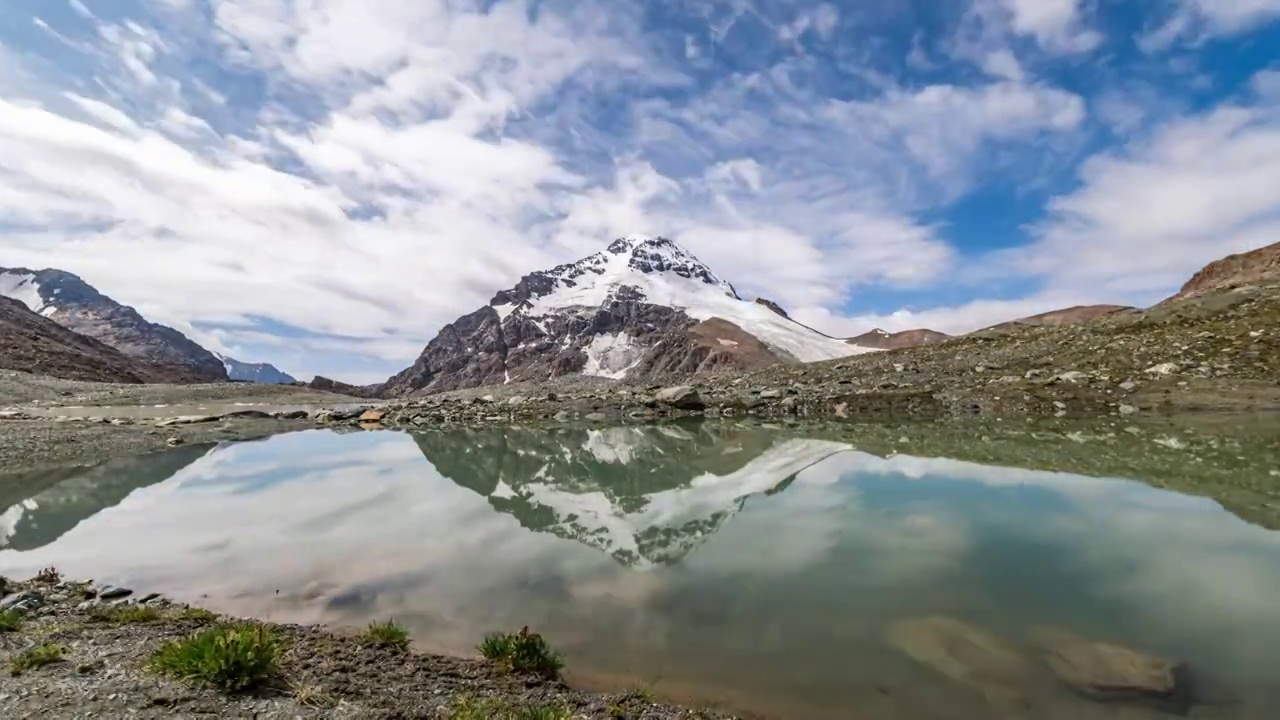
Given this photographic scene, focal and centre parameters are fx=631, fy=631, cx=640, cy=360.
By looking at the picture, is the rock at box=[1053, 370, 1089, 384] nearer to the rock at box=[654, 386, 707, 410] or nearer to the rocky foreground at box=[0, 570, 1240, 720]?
the rock at box=[654, 386, 707, 410]

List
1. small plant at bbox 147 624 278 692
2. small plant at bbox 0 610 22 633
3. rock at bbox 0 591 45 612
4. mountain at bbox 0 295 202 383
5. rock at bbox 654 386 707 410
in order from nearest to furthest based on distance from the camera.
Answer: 1. small plant at bbox 147 624 278 692
2. small plant at bbox 0 610 22 633
3. rock at bbox 0 591 45 612
4. rock at bbox 654 386 707 410
5. mountain at bbox 0 295 202 383

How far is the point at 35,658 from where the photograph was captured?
6.89 m

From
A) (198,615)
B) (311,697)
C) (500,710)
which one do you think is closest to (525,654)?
(500,710)

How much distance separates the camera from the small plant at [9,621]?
8219 millimetres

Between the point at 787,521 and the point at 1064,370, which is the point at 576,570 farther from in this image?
the point at 1064,370

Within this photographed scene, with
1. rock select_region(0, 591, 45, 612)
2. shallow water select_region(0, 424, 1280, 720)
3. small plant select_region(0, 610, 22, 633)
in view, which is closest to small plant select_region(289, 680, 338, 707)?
A: shallow water select_region(0, 424, 1280, 720)

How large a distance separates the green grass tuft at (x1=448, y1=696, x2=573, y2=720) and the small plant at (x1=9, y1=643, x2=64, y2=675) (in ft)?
15.1

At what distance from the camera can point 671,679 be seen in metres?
7.38

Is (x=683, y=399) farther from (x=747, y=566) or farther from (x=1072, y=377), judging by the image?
(x=747, y=566)

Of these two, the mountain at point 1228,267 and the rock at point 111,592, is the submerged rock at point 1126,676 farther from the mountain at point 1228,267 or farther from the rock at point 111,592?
the mountain at point 1228,267

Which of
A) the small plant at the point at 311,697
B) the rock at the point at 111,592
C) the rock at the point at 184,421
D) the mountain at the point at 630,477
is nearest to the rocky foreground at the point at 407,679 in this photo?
the small plant at the point at 311,697

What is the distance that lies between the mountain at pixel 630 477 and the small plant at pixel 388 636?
172 inches

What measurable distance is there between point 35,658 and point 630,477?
1683 cm

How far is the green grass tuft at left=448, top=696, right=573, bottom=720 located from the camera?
599 cm
